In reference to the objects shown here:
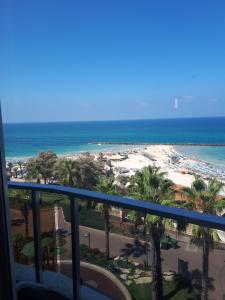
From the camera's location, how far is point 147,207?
1.28 m

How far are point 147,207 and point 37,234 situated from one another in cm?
97

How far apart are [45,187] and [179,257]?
0.82 metres

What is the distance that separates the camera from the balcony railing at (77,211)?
1155 millimetres

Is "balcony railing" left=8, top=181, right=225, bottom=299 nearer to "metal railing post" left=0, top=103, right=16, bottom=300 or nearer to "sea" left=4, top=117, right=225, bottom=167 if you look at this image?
"metal railing post" left=0, top=103, right=16, bottom=300

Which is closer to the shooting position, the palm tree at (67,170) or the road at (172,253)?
the road at (172,253)

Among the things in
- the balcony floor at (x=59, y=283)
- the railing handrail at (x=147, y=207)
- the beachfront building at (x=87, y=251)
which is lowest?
the balcony floor at (x=59, y=283)

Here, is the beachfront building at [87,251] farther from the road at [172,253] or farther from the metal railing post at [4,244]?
the metal railing post at [4,244]

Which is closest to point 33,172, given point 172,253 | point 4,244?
point 172,253

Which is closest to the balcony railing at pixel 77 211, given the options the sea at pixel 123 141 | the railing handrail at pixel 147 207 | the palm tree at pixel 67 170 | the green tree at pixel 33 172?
the railing handrail at pixel 147 207

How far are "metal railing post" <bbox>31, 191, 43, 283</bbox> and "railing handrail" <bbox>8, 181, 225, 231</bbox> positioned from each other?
0.13 meters

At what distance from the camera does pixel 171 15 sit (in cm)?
2022

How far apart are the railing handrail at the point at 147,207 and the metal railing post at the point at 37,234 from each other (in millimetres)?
132

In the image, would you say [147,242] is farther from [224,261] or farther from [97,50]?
[97,50]

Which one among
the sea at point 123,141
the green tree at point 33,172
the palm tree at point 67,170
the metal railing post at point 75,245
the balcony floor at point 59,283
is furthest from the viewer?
the sea at point 123,141
